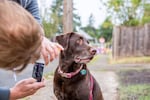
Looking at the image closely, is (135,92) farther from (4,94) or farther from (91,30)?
(91,30)

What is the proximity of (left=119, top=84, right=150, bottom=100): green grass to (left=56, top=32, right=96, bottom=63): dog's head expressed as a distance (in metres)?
1.23

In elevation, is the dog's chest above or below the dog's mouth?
below

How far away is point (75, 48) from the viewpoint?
6.25 meters

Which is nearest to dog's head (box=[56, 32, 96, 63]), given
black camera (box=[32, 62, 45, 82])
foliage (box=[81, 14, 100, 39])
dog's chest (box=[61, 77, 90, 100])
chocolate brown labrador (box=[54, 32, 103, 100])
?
chocolate brown labrador (box=[54, 32, 103, 100])

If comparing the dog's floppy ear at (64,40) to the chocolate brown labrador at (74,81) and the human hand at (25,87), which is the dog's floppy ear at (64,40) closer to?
the chocolate brown labrador at (74,81)

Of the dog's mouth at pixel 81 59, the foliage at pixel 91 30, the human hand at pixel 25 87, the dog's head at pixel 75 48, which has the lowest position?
the foliage at pixel 91 30

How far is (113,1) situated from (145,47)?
18.5ft

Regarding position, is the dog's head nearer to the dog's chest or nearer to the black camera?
the dog's chest

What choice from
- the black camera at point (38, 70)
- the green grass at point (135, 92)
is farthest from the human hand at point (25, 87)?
the green grass at point (135, 92)

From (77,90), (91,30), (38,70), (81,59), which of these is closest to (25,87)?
(38,70)

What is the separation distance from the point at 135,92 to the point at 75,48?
1964mm

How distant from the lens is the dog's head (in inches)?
239

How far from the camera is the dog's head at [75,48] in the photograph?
6.06 metres

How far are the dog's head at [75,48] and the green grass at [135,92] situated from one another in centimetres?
123
